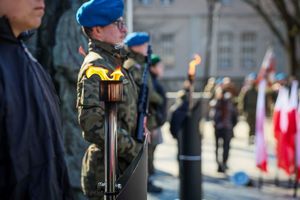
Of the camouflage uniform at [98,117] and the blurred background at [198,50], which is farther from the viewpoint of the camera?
the blurred background at [198,50]

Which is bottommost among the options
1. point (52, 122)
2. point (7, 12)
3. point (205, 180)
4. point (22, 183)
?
point (205, 180)

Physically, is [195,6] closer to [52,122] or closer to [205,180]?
[205,180]

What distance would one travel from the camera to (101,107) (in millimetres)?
3574

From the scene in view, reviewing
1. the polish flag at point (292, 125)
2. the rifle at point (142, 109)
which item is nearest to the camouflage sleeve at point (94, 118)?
the rifle at point (142, 109)

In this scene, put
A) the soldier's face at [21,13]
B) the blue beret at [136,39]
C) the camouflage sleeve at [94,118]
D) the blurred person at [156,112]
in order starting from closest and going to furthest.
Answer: the soldier's face at [21,13], the camouflage sleeve at [94,118], the blue beret at [136,39], the blurred person at [156,112]

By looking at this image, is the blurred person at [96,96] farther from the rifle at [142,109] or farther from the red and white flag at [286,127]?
the red and white flag at [286,127]

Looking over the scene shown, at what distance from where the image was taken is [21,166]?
2449 mm

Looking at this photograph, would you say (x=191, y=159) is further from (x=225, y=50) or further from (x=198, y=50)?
(x=225, y=50)

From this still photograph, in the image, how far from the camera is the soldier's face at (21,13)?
259 cm

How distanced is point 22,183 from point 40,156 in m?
0.13

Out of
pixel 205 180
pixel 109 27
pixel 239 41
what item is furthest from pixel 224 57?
pixel 109 27

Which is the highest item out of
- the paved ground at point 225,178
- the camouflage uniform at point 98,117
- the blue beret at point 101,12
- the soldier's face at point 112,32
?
the blue beret at point 101,12

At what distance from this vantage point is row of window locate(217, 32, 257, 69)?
4709cm

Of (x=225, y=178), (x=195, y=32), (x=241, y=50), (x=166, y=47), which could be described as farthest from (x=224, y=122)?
(x=241, y=50)
